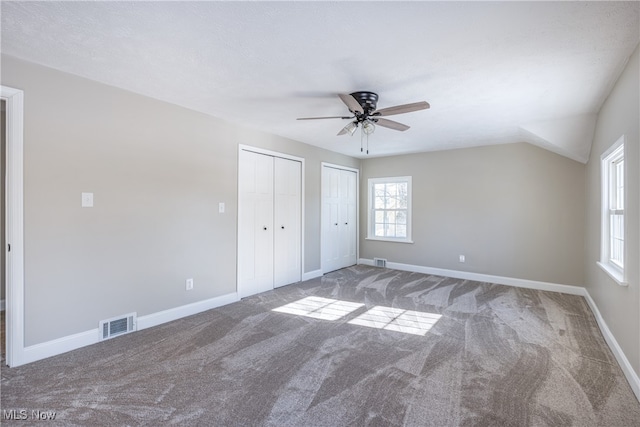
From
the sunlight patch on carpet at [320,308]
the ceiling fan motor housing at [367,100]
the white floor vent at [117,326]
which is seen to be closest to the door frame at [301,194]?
the sunlight patch on carpet at [320,308]

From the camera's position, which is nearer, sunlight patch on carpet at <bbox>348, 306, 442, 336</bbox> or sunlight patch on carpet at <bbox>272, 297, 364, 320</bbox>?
sunlight patch on carpet at <bbox>348, 306, 442, 336</bbox>

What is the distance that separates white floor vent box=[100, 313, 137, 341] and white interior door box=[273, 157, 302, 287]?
2070 mm

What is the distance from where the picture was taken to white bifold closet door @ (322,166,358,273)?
229 inches

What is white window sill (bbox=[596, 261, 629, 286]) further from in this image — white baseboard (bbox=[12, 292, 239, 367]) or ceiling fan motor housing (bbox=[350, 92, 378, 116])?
white baseboard (bbox=[12, 292, 239, 367])

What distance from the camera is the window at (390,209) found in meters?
6.19

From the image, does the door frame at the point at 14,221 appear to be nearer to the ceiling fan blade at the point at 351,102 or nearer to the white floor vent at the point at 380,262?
the ceiling fan blade at the point at 351,102

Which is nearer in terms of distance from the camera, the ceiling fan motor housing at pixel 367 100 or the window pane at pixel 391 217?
the ceiling fan motor housing at pixel 367 100

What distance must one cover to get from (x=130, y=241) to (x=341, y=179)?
4023 millimetres

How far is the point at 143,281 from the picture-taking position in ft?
10.5

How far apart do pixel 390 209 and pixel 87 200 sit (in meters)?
5.11

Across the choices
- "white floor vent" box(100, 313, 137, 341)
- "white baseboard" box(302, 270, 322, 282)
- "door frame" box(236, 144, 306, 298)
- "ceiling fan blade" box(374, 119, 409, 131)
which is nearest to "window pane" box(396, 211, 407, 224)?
"white baseboard" box(302, 270, 322, 282)

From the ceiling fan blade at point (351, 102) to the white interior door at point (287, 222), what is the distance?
214 cm

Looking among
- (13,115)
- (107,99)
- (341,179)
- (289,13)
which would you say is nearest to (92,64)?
(107,99)

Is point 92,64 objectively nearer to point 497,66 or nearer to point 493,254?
point 497,66
